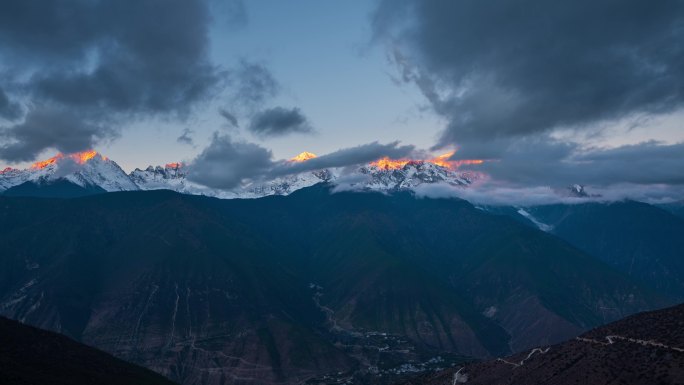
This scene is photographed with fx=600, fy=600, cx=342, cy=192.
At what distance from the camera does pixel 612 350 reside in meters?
178

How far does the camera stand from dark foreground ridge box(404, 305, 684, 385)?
160 metres

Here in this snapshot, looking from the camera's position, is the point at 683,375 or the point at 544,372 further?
the point at 544,372

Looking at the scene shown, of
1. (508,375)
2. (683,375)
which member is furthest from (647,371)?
(508,375)

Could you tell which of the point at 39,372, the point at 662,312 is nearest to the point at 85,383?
the point at 39,372

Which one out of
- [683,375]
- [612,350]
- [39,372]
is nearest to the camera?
[683,375]

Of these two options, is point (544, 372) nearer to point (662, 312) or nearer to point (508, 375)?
point (508, 375)

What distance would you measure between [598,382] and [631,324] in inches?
1314

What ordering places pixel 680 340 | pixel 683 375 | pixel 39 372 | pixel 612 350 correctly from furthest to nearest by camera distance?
pixel 39 372 < pixel 612 350 < pixel 680 340 < pixel 683 375

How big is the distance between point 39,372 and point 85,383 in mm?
14429

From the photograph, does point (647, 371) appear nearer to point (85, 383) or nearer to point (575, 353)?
point (575, 353)

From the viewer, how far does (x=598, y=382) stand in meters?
166

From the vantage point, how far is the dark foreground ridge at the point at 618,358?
160 m

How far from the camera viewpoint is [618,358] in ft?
565

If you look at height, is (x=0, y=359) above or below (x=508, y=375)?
above
